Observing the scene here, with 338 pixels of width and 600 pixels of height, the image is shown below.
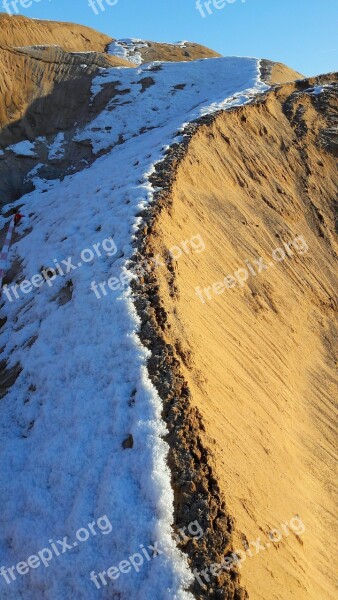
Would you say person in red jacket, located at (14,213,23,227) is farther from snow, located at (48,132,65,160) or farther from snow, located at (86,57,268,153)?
snow, located at (86,57,268,153)

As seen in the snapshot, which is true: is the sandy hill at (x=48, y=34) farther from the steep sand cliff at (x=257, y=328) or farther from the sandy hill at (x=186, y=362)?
the steep sand cliff at (x=257, y=328)

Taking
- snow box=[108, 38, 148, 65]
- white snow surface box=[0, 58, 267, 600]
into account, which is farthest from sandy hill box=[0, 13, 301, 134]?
white snow surface box=[0, 58, 267, 600]

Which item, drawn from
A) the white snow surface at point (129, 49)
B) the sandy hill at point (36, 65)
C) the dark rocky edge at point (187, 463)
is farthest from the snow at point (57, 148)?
the white snow surface at point (129, 49)

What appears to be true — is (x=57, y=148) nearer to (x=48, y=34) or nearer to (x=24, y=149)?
(x=24, y=149)

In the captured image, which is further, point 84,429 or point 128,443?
point 84,429

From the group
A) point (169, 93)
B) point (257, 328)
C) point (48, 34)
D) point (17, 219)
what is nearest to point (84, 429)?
point (257, 328)

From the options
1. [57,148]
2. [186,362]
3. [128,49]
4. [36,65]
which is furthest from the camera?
[128,49]

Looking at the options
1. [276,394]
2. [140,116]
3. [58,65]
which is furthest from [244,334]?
[58,65]
